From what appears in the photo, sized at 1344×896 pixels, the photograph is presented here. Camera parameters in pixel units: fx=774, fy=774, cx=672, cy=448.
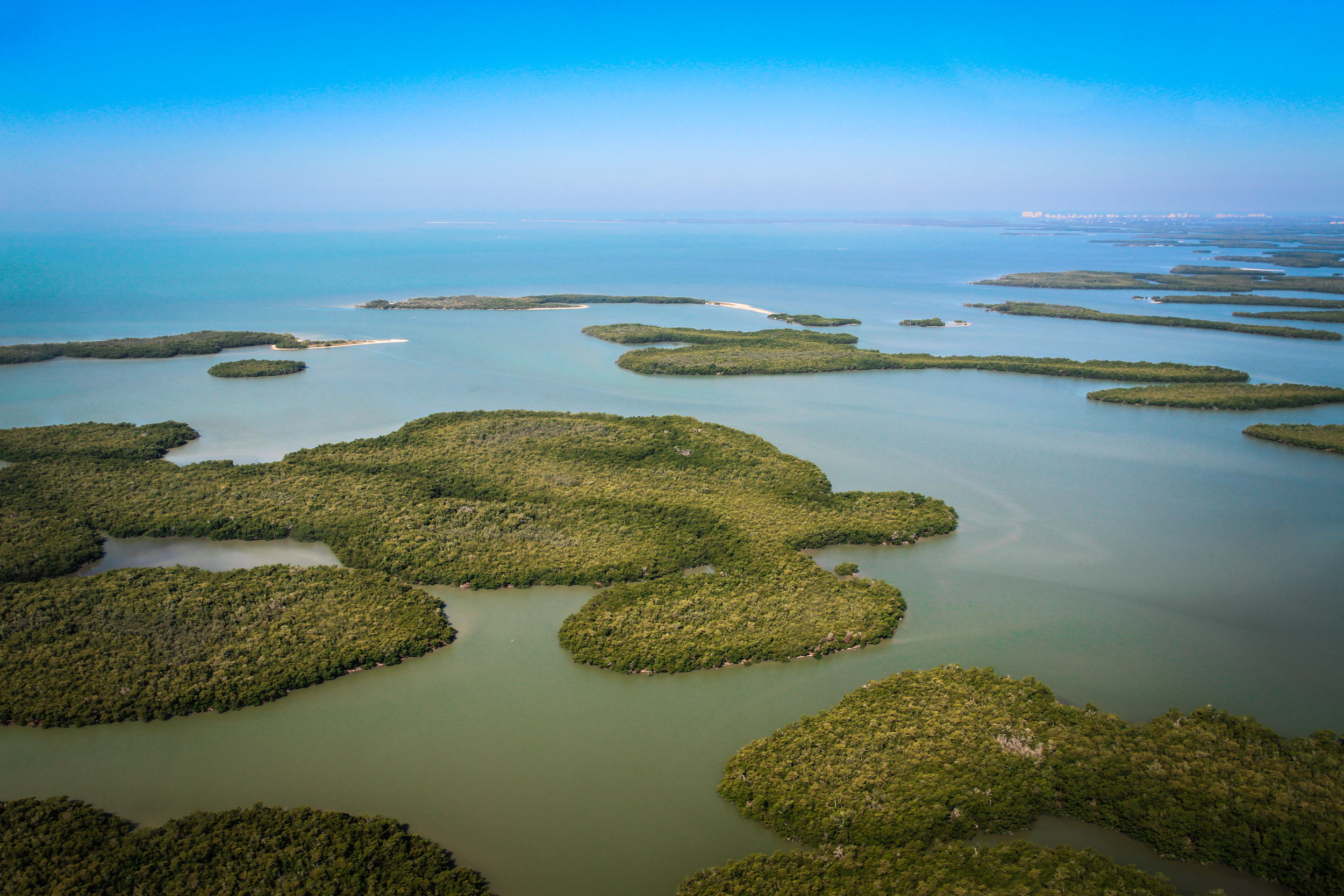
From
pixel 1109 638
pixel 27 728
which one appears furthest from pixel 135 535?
pixel 1109 638

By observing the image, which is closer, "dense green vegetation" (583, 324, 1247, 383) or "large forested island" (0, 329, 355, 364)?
"dense green vegetation" (583, 324, 1247, 383)

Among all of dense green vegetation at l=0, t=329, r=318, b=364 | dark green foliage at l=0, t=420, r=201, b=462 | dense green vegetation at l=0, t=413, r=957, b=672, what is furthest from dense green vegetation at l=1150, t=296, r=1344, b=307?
dark green foliage at l=0, t=420, r=201, b=462

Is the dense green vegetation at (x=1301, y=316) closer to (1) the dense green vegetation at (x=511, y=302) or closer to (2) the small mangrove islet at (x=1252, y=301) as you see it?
(2) the small mangrove islet at (x=1252, y=301)

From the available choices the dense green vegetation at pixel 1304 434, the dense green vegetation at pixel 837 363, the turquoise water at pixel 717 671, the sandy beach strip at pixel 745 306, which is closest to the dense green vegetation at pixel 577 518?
the turquoise water at pixel 717 671

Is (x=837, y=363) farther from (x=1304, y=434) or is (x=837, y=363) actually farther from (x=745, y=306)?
(x=745, y=306)

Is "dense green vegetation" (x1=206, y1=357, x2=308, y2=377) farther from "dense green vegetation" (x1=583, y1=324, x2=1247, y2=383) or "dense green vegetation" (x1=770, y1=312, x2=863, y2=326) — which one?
"dense green vegetation" (x1=770, y1=312, x2=863, y2=326)

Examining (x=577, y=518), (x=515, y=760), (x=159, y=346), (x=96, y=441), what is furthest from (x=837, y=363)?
(x=159, y=346)
